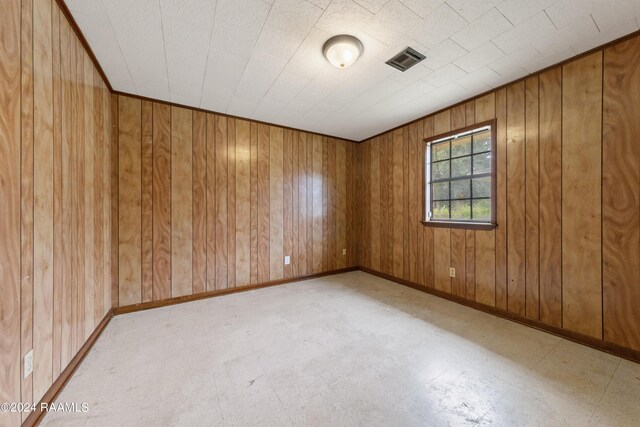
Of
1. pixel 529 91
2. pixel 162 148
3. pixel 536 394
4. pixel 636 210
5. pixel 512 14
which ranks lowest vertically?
pixel 536 394

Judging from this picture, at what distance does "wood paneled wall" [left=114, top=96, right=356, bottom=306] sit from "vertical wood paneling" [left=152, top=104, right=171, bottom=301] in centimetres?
1

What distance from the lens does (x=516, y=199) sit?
2418mm

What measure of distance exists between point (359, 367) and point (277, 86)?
277cm

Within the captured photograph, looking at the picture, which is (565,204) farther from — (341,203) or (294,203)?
(294,203)

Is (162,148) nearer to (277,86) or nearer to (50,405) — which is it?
(277,86)

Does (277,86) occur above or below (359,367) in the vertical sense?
above

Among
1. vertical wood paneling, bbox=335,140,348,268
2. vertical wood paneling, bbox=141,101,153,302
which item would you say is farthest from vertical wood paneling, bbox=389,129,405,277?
vertical wood paneling, bbox=141,101,153,302

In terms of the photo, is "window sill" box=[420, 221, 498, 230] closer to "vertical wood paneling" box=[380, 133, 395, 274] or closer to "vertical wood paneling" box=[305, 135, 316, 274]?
"vertical wood paneling" box=[380, 133, 395, 274]

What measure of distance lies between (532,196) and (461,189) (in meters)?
0.76

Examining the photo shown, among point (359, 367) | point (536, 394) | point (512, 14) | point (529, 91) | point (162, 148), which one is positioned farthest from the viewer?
point (162, 148)

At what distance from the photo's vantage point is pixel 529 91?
7.57ft

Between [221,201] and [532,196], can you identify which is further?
[221,201]

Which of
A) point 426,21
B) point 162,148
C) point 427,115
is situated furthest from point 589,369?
Answer: point 162,148

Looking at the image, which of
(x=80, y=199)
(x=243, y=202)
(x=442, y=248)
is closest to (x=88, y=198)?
(x=80, y=199)
